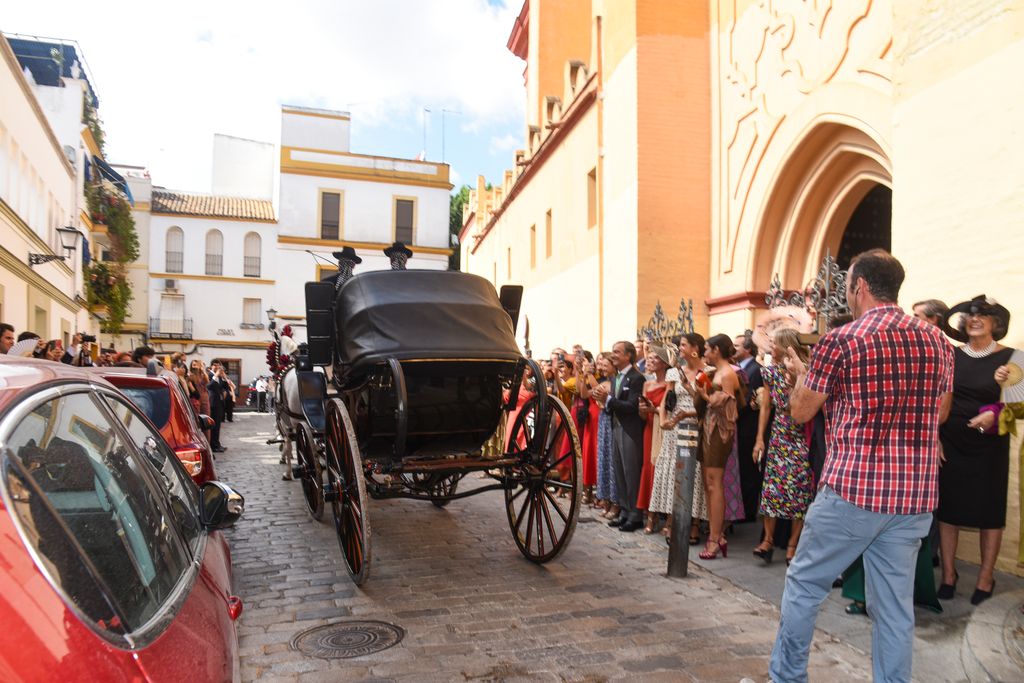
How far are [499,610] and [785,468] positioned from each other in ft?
8.13

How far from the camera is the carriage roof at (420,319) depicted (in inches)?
220

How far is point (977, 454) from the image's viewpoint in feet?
16.2

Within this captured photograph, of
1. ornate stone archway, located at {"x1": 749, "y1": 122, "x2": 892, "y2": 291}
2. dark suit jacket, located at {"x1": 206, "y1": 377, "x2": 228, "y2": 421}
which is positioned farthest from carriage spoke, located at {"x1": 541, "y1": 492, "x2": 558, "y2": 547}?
dark suit jacket, located at {"x1": 206, "y1": 377, "x2": 228, "y2": 421}

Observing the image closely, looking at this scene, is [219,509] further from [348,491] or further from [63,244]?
[63,244]

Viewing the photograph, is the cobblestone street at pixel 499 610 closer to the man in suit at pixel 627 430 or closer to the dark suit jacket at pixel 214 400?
the man in suit at pixel 627 430

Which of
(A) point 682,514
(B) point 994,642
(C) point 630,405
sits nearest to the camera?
(B) point 994,642

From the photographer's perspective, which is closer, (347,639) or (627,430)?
(347,639)

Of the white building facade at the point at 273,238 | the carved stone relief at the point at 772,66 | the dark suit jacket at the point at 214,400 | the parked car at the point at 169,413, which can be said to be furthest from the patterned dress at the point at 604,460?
the white building facade at the point at 273,238

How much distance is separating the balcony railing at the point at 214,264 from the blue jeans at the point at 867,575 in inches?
1651

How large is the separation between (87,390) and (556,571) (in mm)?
4276

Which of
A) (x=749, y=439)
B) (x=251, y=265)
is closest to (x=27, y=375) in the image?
(x=749, y=439)

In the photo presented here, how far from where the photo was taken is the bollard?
561 centimetres

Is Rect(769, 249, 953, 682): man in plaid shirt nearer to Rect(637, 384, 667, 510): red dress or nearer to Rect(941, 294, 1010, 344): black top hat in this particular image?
Rect(941, 294, 1010, 344): black top hat

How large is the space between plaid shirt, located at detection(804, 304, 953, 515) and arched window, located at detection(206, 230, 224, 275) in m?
42.1
